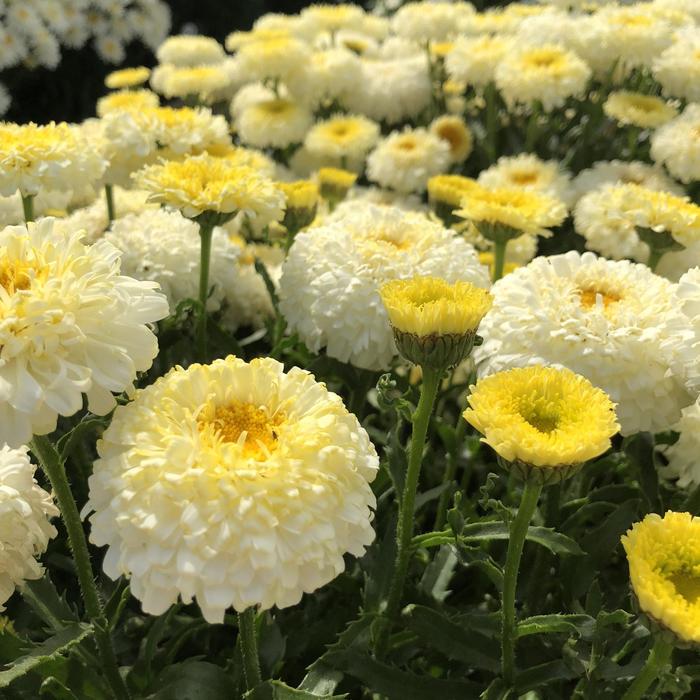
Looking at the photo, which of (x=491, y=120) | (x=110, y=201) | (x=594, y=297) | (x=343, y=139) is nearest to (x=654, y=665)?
(x=594, y=297)

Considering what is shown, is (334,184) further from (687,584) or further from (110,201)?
(687,584)

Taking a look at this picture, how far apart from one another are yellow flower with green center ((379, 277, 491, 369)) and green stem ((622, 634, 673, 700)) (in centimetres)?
39

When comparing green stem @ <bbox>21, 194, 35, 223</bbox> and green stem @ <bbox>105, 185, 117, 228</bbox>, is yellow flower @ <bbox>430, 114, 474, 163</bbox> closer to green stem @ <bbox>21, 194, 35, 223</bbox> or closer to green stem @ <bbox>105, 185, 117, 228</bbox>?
green stem @ <bbox>105, 185, 117, 228</bbox>

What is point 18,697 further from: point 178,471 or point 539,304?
point 539,304

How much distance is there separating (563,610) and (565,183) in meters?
1.39

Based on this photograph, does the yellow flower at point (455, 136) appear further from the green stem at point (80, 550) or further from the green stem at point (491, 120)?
the green stem at point (80, 550)

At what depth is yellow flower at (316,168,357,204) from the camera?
210cm

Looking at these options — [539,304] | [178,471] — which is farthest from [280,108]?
[178,471]

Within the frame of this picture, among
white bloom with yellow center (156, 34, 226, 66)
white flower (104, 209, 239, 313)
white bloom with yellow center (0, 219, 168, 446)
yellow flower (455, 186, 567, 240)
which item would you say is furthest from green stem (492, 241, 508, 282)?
white bloom with yellow center (156, 34, 226, 66)

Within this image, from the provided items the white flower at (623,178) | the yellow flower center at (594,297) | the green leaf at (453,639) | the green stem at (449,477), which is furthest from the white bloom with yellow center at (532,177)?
the green leaf at (453,639)

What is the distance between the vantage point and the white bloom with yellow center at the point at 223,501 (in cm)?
75

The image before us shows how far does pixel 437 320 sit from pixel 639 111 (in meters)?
1.73

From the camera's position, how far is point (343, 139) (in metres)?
2.54

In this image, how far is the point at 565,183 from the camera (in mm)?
2289
